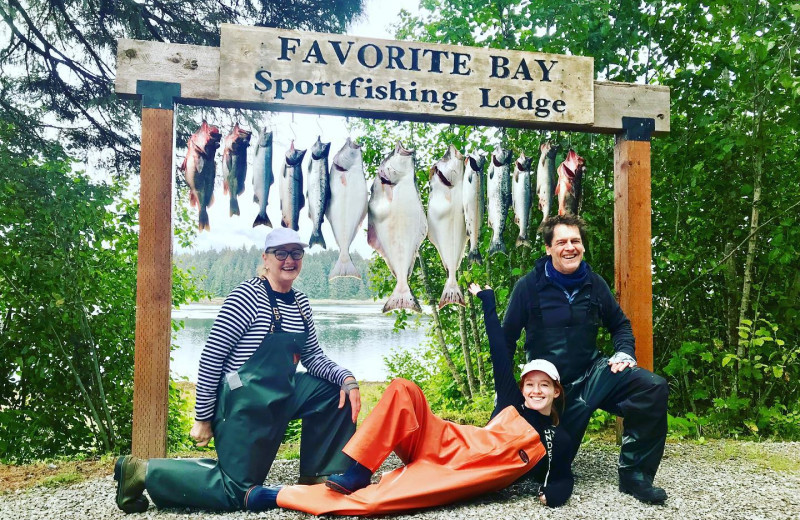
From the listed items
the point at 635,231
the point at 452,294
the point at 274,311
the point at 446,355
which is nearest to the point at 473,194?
the point at 452,294

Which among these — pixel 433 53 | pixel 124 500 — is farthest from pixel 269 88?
pixel 124 500

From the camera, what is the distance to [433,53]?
11.1 ft

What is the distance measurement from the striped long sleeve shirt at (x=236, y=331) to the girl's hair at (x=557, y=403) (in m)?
0.96

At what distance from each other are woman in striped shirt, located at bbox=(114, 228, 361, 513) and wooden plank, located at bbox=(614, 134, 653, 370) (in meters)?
1.65

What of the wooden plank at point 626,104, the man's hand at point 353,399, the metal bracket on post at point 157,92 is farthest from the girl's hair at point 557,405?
the metal bracket on post at point 157,92

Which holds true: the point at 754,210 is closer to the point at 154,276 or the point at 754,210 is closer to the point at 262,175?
the point at 262,175

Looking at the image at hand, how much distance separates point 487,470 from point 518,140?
9.37ft

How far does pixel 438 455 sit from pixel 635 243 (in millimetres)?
1730

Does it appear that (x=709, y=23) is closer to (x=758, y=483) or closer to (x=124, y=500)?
(x=758, y=483)

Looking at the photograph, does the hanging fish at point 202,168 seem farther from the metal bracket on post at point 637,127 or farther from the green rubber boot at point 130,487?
the metal bracket on post at point 637,127

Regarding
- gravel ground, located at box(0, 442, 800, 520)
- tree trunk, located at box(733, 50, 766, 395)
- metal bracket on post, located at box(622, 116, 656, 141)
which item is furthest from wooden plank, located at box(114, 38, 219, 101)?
tree trunk, located at box(733, 50, 766, 395)

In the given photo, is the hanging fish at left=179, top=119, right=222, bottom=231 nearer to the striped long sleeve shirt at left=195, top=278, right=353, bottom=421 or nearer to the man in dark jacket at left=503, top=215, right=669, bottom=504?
the striped long sleeve shirt at left=195, top=278, right=353, bottom=421

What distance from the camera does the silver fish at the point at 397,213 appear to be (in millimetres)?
3248

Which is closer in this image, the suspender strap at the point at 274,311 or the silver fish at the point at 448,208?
the suspender strap at the point at 274,311
